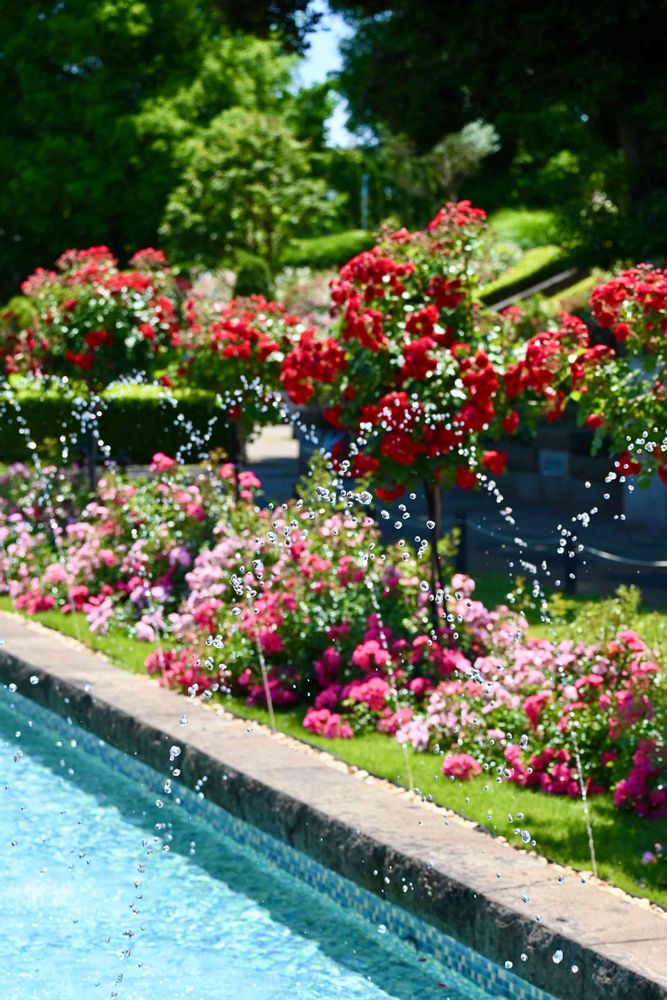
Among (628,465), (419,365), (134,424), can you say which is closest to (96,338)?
(419,365)

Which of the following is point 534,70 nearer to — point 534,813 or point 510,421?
point 510,421

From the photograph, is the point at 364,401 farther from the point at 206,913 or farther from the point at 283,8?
the point at 283,8

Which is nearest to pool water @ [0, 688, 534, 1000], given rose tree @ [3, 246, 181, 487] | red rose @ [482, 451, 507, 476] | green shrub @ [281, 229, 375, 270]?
A: red rose @ [482, 451, 507, 476]

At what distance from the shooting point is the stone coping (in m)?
4.89

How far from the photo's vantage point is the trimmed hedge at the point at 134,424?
79.1ft

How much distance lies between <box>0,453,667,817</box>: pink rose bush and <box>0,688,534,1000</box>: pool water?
3.63ft

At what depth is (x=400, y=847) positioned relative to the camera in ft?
19.4

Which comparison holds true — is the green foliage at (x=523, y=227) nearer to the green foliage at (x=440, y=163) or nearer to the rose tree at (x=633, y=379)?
the green foliage at (x=440, y=163)

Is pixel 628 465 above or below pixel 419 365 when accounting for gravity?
below

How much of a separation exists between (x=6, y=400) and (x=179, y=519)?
45.1ft

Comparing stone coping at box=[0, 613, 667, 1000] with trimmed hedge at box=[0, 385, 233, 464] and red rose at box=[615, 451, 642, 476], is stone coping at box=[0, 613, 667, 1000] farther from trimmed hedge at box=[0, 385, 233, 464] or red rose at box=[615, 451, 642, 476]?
trimmed hedge at box=[0, 385, 233, 464]

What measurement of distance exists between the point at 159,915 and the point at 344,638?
111 inches

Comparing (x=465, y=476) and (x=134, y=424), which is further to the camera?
(x=134, y=424)

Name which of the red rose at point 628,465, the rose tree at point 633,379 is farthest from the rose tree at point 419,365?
the red rose at point 628,465
